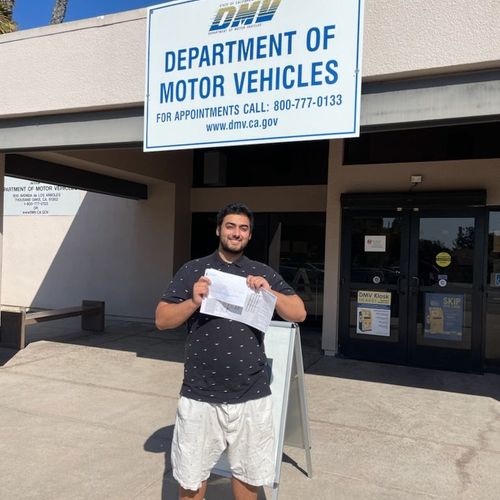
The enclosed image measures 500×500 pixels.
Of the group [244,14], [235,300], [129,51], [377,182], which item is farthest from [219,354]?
[377,182]

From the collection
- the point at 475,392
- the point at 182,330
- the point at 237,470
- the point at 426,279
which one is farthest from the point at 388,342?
the point at 237,470

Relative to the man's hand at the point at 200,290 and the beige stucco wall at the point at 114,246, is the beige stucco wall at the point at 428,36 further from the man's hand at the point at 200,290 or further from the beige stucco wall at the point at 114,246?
the beige stucco wall at the point at 114,246

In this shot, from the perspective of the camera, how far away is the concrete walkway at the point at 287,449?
140 inches

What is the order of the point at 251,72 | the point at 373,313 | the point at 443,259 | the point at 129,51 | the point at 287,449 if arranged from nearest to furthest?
the point at 287,449, the point at 251,72, the point at 129,51, the point at 443,259, the point at 373,313

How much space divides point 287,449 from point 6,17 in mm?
13658

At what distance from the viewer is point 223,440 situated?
2.67 meters

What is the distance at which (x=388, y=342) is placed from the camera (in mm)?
7188

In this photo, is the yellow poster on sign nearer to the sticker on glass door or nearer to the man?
the sticker on glass door

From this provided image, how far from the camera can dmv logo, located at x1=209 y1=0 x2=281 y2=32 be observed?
4.41 meters

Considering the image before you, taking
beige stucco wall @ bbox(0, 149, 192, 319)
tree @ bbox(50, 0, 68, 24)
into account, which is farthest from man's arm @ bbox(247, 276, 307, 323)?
tree @ bbox(50, 0, 68, 24)

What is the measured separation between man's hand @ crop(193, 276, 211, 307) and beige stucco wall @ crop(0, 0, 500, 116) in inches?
103

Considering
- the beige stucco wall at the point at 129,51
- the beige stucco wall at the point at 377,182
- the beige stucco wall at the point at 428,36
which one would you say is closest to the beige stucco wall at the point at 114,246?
the beige stucco wall at the point at 129,51

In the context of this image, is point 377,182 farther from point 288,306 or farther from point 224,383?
point 224,383

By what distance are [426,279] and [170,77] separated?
4.32 metres
